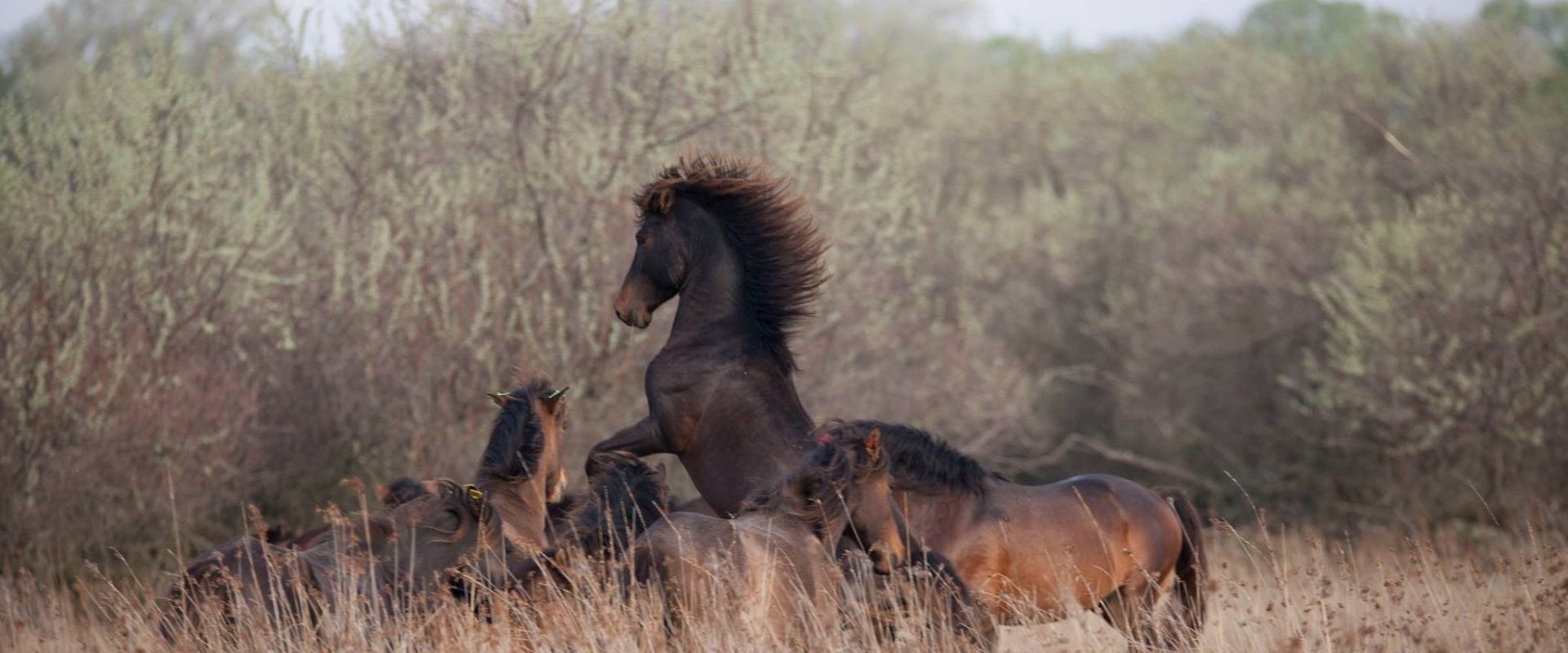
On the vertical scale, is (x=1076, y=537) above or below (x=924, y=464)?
below

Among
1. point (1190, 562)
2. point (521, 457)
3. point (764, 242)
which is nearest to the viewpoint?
point (521, 457)

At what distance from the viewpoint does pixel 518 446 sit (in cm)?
626

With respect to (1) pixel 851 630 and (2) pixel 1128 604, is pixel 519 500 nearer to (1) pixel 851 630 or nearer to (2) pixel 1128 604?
(1) pixel 851 630

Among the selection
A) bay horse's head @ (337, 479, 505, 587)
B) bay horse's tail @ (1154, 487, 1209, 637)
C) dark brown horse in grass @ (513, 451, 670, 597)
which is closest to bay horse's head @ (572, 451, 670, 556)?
dark brown horse in grass @ (513, 451, 670, 597)

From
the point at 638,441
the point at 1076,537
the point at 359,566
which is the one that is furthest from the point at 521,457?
the point at 1076,537

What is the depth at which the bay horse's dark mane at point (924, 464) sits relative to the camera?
6211 mm

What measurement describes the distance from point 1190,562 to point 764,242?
92.6 inches

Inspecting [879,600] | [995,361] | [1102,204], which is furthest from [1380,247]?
[879,600]

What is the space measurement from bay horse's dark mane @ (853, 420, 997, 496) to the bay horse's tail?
1.13m

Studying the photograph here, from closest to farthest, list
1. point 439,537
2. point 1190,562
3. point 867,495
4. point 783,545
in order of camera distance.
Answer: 1. point 783,545
2. point 867,495
3. point 439,537
4. point 1190,562

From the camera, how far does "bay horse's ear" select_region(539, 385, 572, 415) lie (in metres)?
6.22

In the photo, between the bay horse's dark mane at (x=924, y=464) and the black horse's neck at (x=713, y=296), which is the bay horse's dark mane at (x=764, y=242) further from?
the bay horse's dark mane at (x=924, y=464)

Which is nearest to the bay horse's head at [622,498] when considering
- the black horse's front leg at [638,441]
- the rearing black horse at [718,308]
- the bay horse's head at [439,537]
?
the black horse's front leg at [638,441]

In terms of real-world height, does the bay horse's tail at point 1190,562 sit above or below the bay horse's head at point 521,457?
below
